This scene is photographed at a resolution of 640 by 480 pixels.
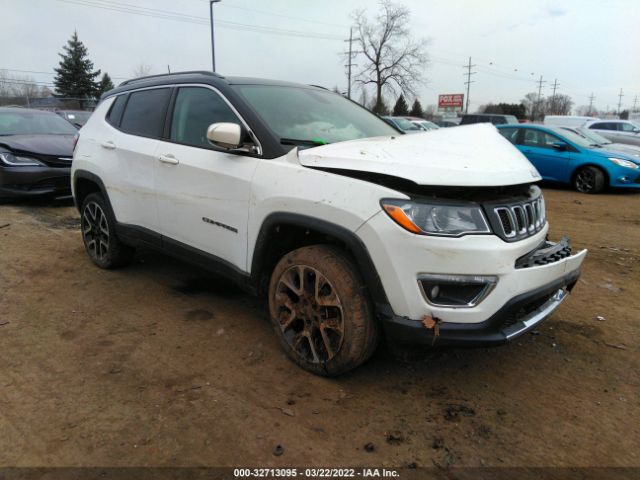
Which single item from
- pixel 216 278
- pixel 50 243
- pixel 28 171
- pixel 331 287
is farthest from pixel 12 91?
pixel 331 287

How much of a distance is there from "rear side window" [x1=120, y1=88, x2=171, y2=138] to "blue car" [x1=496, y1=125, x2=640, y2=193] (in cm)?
898

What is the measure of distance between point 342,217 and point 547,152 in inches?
373

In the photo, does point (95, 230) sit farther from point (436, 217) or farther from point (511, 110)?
point (511, 110)

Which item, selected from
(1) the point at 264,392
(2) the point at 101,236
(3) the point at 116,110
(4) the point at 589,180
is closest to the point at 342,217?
(1) the point at 264,392

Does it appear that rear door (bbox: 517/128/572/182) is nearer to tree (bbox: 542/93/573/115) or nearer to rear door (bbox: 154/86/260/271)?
rear door (bbox: 154/86/260/271)

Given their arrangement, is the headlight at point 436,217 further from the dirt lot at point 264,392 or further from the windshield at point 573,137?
the windshield at point 573,137

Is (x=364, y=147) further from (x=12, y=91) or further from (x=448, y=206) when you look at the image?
(x=12, y=91)

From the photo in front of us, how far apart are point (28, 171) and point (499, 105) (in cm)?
6417

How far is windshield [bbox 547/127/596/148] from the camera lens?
404 inches

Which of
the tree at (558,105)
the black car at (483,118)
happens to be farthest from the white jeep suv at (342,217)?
the tree at (558,105)

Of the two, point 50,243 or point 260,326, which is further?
point 50,243

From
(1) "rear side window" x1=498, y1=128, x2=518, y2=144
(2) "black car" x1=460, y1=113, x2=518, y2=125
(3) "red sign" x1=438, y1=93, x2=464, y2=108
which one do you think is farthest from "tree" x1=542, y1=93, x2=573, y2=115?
(1) "rear side window" x1=498, y1=128, x2=518, y2=144

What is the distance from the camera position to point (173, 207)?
3.61 metres

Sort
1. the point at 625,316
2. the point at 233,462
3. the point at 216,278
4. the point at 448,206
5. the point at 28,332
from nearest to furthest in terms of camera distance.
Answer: the point at 233,462 → the point at 448,206 → the point at 28,332 → the point at 625,316 → the point at 216,278
